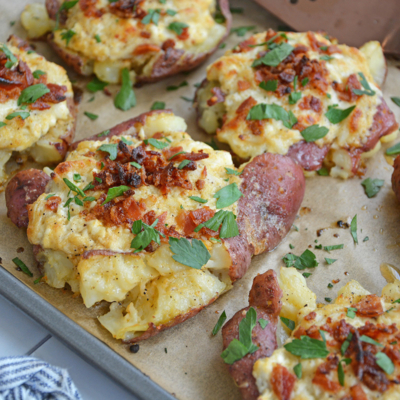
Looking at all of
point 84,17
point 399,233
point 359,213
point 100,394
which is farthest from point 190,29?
point 100,394

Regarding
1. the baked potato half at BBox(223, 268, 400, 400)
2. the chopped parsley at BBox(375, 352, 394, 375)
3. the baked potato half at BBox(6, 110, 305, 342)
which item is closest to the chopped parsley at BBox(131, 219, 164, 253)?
the baked potato half at BBox(6, 110, 305, 342)

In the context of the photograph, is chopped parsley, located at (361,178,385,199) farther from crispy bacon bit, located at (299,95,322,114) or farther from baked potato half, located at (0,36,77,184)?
baked potato half, located at (0,36,77,184)

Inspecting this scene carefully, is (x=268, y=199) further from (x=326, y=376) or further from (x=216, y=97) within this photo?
(x=326, y=376)

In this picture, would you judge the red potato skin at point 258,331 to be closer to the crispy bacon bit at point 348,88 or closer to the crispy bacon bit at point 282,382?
the crispy bacon bit at point 282,382

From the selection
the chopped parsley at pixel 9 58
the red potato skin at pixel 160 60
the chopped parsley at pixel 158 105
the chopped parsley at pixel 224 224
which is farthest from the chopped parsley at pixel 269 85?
the chopped parsley at pixel 9 58

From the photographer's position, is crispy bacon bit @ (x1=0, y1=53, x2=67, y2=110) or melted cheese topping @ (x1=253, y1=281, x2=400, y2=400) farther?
crispy bacon bit @ (x1=0, y1=53, x2=67, y2=110)
